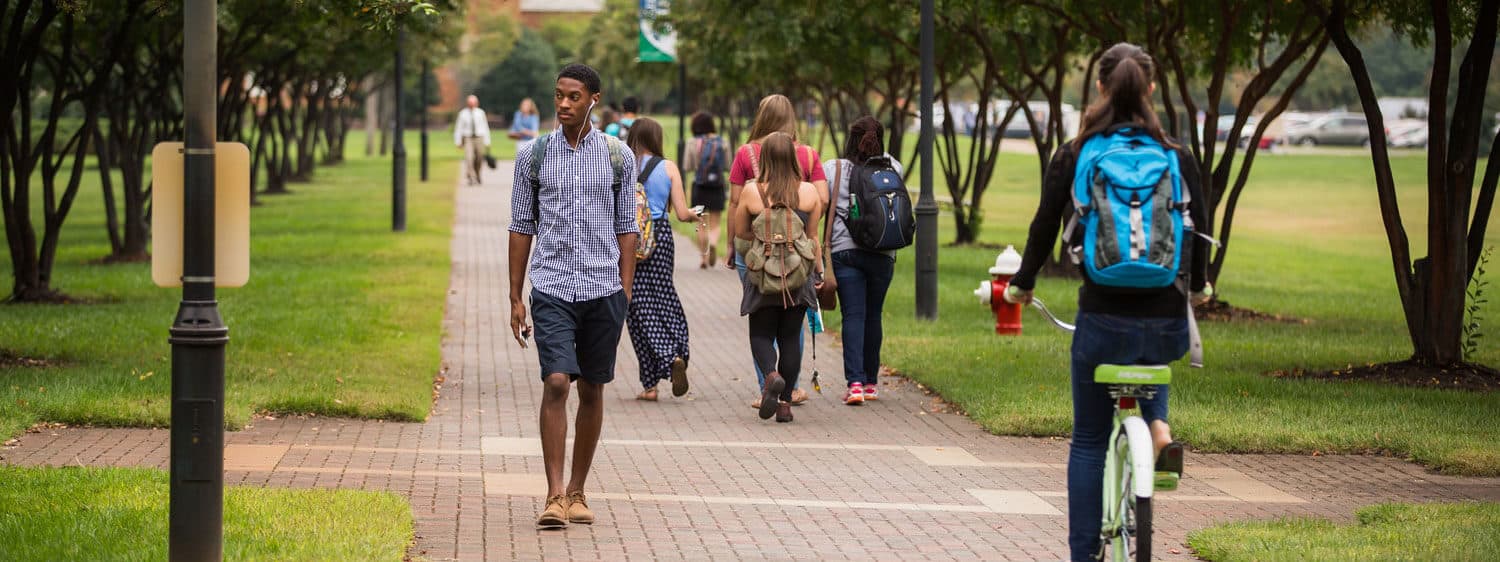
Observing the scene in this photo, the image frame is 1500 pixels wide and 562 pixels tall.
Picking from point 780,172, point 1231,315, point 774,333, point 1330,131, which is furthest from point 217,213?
point 1330,131

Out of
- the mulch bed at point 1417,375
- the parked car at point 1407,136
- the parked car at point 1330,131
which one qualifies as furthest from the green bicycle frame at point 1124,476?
the parked car at point 1330,131

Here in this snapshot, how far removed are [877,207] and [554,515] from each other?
12.9 ft

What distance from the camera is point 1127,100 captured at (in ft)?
17.5

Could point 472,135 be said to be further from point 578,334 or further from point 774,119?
point 578,334

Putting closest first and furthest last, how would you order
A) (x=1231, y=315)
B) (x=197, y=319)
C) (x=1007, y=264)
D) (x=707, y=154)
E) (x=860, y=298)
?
(x=197, y=319) → (x=860, y=298) → (x=1007, y=264) → (x=1231, y=315) → (x=707, y=154)

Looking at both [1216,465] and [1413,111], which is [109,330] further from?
[1413,111]

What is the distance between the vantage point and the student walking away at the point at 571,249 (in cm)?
684

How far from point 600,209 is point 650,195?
3.90 metres

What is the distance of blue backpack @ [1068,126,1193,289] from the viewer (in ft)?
17.1

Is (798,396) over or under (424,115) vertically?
under

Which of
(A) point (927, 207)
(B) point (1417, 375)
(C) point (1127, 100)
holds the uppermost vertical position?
(C) point (1127, 100)

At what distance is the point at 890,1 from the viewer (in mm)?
18453

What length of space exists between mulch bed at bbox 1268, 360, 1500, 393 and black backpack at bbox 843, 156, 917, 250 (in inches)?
117

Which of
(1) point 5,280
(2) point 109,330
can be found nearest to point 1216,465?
(2) point 109,330
